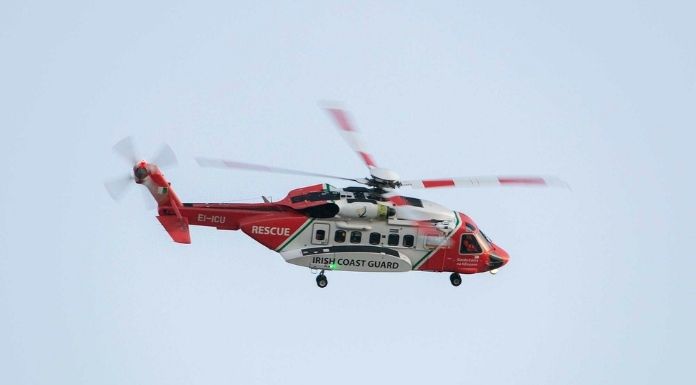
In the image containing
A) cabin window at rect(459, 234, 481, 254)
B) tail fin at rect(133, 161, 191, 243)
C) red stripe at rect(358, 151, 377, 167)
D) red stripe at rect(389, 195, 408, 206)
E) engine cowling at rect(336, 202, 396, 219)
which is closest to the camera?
tail fin at rect(133, 161, 191, 243)

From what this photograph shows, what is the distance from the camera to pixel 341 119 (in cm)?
5116

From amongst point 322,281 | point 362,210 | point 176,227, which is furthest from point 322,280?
point 176,227

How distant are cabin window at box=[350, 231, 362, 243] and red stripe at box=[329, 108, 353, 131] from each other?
8.81 feet

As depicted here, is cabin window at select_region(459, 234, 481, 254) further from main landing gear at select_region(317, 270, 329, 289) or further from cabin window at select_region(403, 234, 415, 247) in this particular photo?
main landing gear at select_region(317, 270, 329, 289)

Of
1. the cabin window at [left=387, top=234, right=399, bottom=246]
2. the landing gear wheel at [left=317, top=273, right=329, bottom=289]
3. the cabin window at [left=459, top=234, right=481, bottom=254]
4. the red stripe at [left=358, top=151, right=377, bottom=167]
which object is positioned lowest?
the landing gear wheel at [left=317, top=273, right=329, bottom=289]

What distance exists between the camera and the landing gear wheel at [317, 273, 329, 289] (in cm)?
5188

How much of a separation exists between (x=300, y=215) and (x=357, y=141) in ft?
7.85

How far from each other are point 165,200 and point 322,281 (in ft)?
14.8

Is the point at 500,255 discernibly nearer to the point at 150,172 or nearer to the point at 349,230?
the point at 349,230

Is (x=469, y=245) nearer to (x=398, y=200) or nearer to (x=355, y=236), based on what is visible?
(x=398, y=200)

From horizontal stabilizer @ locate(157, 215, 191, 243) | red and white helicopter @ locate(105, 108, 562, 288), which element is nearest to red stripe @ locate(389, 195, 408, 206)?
red and white helicopter @ locate(105, 108, 562, 288)

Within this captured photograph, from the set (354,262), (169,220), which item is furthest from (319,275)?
(169,220)

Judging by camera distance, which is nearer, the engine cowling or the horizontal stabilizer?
the horizontal stabilizer

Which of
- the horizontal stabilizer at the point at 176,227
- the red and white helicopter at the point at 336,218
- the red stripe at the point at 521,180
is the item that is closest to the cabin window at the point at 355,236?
the red and white helicopter at the point at 336,218
